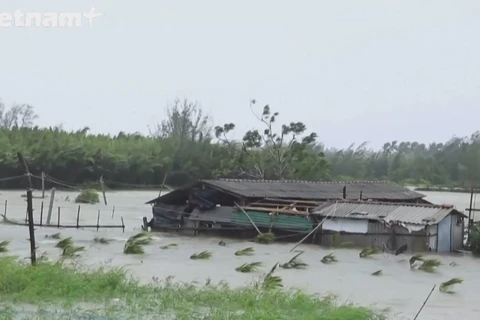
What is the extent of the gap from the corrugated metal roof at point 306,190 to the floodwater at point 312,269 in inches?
88.5

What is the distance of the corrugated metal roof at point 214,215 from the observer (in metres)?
23.2

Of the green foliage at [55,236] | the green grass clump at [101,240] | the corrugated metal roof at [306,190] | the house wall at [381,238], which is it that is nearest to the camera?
the house wall at [381,238]

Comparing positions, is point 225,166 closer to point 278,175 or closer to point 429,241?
point 278,175

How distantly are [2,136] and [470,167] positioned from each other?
28730 millimetres

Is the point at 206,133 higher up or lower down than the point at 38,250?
higher up

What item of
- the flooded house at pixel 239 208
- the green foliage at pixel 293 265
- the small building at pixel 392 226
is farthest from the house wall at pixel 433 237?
the green foliage at pixel 293 265

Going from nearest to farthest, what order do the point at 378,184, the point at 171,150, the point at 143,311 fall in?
the point at 143,311 < the point at 378,184 < the point at 171,150

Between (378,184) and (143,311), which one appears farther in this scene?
(378,184)

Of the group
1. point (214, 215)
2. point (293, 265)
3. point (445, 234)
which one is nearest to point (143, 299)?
point (293, 265)

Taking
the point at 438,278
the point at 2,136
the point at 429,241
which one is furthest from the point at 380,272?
the point at 2,136

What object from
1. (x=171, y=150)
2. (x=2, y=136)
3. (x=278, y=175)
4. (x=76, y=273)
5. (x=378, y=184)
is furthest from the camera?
(x=171, y=150)

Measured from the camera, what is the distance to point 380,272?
16766mm

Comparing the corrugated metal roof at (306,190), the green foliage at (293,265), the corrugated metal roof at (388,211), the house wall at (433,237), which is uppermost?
the corrugated metal roof at (306,190)

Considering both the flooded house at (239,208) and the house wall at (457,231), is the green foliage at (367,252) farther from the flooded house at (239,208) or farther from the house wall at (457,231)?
the house wall at (457,231)
